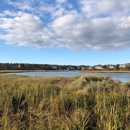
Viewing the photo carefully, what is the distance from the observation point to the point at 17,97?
19.7 ft

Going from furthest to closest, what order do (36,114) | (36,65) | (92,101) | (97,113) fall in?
(36,65) < (92,101) < (36,114) < (97,113)

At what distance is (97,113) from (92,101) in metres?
1.29

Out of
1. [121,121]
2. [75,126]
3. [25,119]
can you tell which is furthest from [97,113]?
[25,119]

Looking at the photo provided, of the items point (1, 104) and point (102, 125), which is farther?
point (1, 104)

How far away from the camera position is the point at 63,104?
197 inches

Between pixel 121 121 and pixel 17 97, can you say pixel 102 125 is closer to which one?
pixel 121 121

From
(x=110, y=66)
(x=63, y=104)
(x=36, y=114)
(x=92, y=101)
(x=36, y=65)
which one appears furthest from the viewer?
(x=36, y=65)

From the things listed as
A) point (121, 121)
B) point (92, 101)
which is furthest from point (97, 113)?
point (92, 101)

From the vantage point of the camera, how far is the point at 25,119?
4.36m

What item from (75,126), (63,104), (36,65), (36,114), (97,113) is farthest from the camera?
(36,65)

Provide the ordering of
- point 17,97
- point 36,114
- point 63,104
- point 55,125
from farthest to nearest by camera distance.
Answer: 1. point 17,97
2. point 63,104
3. point 36,114
4. point 55,125

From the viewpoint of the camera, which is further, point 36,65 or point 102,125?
point 36,65

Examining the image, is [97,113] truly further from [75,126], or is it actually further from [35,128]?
[35,128]

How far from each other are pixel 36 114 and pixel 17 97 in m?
1.54
